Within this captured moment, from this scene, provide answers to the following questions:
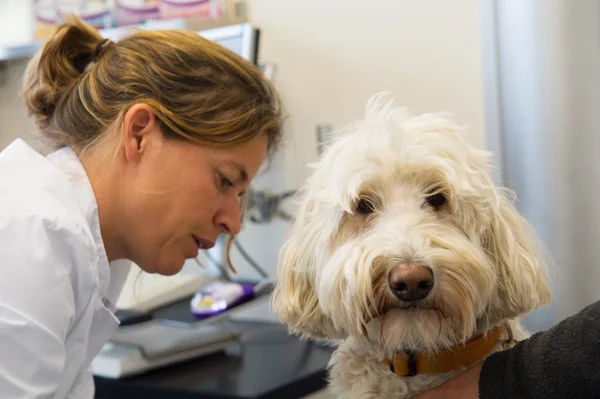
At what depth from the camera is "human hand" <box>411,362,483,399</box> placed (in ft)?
2.96

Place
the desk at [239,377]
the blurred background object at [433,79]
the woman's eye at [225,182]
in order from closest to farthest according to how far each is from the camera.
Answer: the woman's eye at [225,182], the blurred background object at [433,79], the desk at [239,377]

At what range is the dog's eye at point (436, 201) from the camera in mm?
1040

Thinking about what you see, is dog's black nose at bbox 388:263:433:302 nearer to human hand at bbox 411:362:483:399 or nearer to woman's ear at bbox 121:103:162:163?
human hand at bbox 411:362:483:399

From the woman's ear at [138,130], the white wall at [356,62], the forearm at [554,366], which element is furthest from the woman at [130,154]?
the white wall at [356,62]

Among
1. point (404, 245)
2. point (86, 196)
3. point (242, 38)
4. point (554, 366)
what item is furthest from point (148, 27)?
point (554, 366)

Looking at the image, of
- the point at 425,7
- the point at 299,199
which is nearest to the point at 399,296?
the point at 299,199

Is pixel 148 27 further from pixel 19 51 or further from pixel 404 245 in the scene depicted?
pixel 404 245

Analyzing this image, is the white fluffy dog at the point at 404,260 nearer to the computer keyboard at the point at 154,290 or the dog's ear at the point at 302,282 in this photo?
the dog's ear at the point at 302,282

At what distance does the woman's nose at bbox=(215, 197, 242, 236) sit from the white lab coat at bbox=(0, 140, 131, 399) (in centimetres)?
23

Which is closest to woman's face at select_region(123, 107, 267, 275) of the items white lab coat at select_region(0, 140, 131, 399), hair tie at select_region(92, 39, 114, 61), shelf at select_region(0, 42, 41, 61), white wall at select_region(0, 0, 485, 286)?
white lab coat at select_region(0, 140, 131, 399)

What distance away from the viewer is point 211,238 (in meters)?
1.29

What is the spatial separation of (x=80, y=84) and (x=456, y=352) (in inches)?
31.4

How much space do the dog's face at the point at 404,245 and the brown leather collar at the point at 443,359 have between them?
0.09ft

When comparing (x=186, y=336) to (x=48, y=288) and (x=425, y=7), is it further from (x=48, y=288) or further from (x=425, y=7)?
(x=425, y=7)
